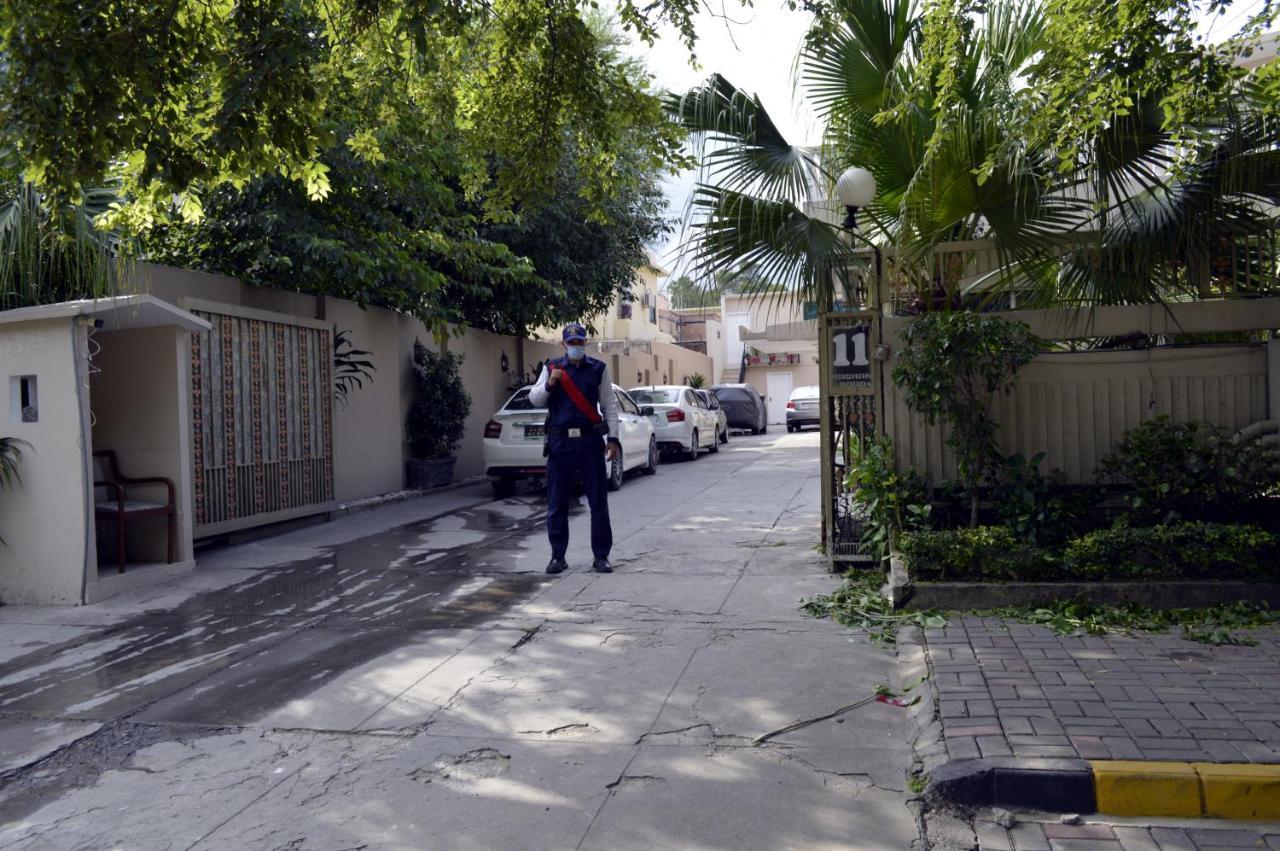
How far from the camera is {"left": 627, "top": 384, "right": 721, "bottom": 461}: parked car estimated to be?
19.5m

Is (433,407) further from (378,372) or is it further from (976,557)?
(976,557)

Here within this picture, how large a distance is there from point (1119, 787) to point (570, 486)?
5.36 meters

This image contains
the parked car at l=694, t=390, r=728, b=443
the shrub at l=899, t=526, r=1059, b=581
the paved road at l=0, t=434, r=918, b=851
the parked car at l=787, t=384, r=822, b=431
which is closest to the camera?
the paved road at l=0, t=434, r=918, b=851

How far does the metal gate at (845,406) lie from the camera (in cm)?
825

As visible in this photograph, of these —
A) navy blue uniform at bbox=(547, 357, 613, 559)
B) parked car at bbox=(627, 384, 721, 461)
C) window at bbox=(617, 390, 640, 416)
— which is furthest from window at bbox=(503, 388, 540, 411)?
navy blue uniform at bbox=(547, 357, 613, 559)

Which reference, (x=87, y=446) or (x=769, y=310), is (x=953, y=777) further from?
(x=87, y=446)

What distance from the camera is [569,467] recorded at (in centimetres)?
874

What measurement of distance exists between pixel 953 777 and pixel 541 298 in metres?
14.3

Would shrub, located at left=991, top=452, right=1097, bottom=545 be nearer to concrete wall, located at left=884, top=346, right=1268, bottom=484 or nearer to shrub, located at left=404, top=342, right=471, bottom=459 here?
concrete wall, located at left=884, top=346, right=1268, bottom=484

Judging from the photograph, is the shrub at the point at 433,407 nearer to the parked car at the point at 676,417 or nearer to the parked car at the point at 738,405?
the parked car at the point at 676,417

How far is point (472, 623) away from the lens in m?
7.14

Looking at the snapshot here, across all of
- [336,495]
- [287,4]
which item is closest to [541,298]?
[336,495]

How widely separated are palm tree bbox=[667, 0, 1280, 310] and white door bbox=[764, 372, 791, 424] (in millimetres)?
38158

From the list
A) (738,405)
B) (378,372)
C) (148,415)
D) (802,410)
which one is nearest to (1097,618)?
(148,415)
